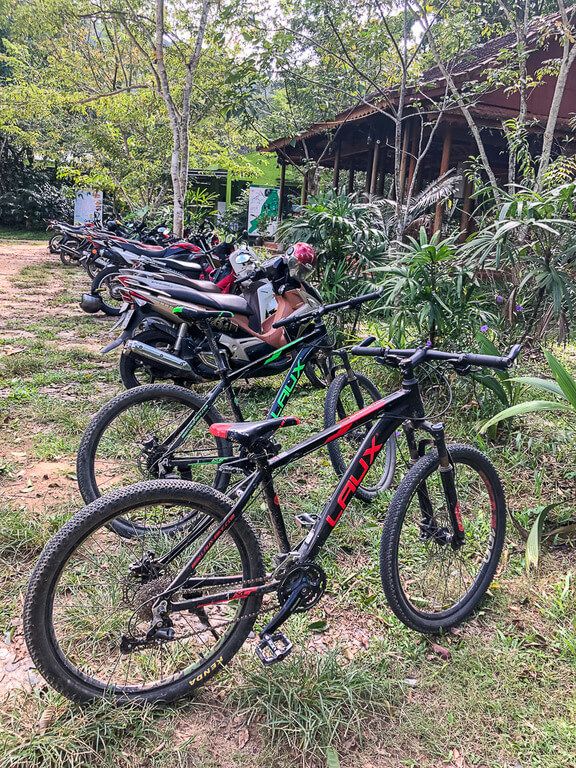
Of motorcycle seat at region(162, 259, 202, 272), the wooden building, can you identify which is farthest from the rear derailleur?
the wooden building

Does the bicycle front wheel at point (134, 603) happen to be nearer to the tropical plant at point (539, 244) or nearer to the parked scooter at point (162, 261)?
the tropical plant at point (539, 244)

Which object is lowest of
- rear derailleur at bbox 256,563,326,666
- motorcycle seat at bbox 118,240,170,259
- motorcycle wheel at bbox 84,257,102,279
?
rear derailleur at bbox 256,563,326,666

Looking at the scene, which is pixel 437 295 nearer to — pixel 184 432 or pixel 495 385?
pixel 495 385

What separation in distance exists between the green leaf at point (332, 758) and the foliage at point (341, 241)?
3.81m

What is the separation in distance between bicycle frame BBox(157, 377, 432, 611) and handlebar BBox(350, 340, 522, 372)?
0.09 metres

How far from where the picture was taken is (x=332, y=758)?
1637 mm

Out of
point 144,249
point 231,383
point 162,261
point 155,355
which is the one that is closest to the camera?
point 231,383

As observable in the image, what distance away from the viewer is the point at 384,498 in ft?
10.0

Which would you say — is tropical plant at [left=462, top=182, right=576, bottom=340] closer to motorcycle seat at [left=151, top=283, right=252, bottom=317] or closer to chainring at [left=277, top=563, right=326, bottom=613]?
motorcycle seat at [left=151, top=283, right=252, bottom=317]

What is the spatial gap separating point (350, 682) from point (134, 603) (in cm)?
78

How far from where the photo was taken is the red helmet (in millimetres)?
3750

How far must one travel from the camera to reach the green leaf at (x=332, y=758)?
1621 mm

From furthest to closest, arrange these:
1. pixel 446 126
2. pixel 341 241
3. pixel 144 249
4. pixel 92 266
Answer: pixel 92 266
pixel 446 126
pixel 144 249
pixel 341 241

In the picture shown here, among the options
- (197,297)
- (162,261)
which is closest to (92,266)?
(162,261)
